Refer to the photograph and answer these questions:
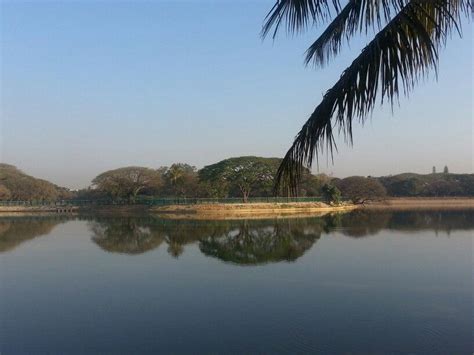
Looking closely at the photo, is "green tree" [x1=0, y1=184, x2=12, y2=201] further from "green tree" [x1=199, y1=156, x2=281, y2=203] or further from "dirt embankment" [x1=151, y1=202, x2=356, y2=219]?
"green tree" [x1=199, y1=156, x2=281, y2=203]

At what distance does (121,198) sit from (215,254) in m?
41.1

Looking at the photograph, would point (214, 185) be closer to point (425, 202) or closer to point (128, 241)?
point (128, 241)

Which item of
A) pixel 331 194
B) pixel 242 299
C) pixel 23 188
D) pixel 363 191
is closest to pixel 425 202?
pixel 363 191

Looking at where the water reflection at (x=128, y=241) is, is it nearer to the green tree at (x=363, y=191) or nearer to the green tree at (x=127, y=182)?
the green tree at (x=127, y=182)

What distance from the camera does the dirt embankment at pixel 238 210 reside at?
4547 cm

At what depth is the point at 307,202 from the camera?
5300 cm

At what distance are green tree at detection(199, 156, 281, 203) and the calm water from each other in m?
28.7

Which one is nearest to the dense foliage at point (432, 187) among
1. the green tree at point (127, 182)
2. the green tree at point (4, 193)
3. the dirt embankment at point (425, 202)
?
the dirt embankment at point (425, 202)

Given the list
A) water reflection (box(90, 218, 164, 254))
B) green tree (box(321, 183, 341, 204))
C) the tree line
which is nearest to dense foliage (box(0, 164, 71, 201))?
the tree line

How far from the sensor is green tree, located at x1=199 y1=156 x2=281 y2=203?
49.7m

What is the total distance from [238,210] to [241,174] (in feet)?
16.3

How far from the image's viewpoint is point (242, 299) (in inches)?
414

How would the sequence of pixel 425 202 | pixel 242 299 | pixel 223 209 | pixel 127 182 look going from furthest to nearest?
pixel 425 202, pixel 127 182, pixel 223 209, pixel 242 299

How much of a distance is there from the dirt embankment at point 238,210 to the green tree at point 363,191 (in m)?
12.9
